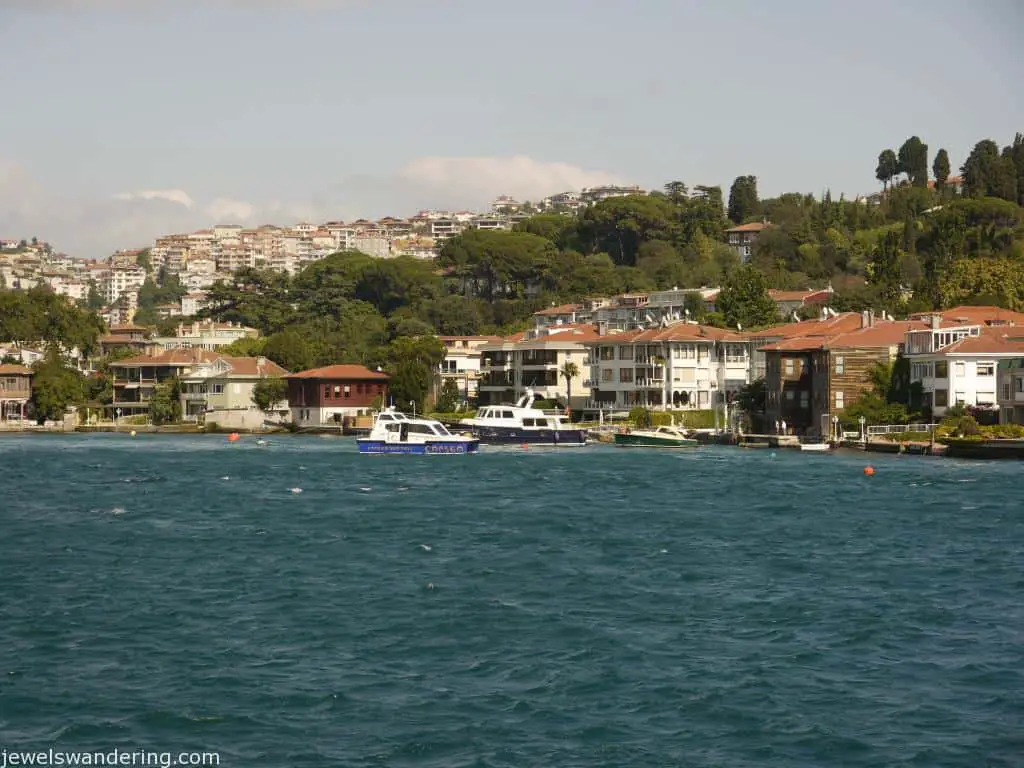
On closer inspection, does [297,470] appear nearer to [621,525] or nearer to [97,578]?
[621,525]

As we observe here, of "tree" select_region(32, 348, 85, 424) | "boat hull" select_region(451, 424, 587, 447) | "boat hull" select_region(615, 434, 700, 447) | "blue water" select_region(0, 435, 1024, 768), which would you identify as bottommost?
"blue water" select_region(0, 435, 1024, 768)

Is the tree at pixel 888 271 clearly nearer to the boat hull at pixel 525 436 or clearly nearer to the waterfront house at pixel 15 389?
the boat hull at pixel 525 436

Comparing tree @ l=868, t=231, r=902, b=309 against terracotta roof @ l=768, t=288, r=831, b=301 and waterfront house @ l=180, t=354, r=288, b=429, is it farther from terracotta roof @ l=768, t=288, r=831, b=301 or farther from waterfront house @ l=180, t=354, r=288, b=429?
waterfront house @ l=180, t=354, r=288, b=429

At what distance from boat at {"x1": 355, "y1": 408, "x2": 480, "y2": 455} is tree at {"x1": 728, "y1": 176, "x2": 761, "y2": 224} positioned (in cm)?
9386

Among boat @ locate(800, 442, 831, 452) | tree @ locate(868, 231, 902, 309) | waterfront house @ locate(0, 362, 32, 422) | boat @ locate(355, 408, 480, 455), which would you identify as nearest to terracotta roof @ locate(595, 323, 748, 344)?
→ tree @ locate(868, 231, 902, 309)

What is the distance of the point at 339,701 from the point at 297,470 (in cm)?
4178

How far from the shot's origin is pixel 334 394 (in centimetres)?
10644

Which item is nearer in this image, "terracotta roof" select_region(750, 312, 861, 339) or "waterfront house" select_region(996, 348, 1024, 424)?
"waterfront house" select_region(996, 348, 1024, 424)

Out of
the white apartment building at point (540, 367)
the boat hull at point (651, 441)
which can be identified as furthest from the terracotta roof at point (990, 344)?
the white apartment building at point (540, 367)

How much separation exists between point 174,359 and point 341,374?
1803 cm

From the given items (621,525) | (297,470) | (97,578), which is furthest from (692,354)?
(97,578)

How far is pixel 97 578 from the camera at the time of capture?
3077 centimetres

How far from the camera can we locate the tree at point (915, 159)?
547 ft

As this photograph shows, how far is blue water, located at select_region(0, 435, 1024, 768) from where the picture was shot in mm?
19109
